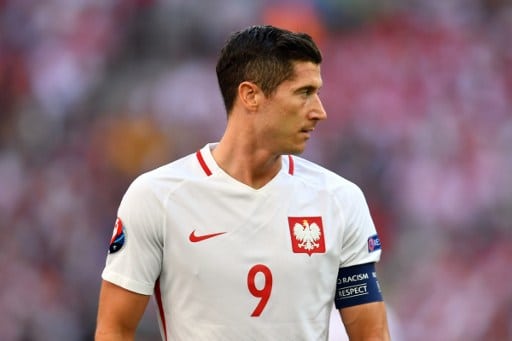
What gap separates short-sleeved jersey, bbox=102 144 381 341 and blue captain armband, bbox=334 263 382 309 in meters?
0.04

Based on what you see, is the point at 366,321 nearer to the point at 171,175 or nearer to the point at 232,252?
the point at 232,252

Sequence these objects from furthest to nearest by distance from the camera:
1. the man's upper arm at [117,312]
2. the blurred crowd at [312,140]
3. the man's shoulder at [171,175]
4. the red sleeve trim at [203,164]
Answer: the blurred crowd at [312,140] < the red sleeve trim at [203,164] < the man's shoulder at [171,175] < the man's upper arm at [117,312]

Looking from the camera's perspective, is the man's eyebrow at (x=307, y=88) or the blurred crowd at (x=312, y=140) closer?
the man's eyebrow at (x=307, y=88)

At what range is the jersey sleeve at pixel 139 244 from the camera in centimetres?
345

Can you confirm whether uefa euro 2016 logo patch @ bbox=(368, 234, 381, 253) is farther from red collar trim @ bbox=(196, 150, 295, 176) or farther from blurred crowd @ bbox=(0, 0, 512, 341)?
blurred crowd @ bbox=(0, 0, 512, 341)

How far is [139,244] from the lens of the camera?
A: 11.4ft

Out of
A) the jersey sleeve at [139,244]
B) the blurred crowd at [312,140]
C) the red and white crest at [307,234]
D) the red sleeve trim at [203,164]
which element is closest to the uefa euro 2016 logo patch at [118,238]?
the jersey sleeve at [139,244]

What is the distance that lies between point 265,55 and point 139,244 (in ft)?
2.52

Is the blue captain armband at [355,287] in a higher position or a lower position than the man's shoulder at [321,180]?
lower

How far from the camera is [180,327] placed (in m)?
3.51

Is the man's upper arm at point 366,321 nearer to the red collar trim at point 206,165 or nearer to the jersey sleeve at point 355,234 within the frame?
the jersey sleeve at point 355,234

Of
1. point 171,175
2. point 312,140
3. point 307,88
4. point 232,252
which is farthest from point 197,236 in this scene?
point 312,140

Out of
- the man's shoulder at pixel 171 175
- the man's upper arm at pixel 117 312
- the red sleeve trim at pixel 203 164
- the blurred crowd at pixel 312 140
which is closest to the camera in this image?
the man's upper arm at pixel 117 312

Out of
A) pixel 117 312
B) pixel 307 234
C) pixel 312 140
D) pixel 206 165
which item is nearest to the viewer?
pixel 117 312
